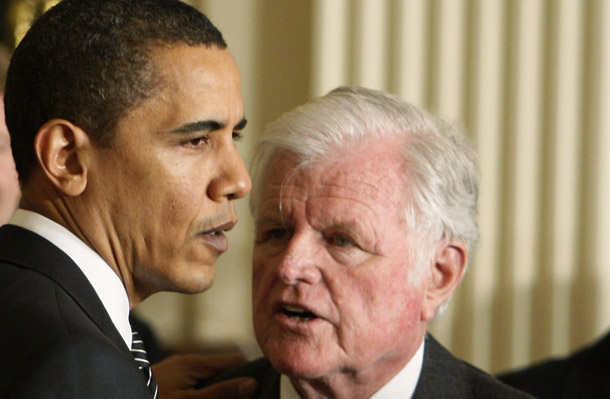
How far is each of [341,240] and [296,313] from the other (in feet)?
0.67

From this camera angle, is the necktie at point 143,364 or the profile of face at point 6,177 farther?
the profile of face at point 6,177

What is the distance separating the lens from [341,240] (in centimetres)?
206

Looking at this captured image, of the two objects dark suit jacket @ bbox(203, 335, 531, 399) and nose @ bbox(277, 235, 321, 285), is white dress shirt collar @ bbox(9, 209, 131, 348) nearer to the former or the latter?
nose @ bbox(277, 235, 321, 285)

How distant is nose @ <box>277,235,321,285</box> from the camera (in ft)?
6.58

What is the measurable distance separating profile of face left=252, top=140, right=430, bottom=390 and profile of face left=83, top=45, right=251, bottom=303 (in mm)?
478

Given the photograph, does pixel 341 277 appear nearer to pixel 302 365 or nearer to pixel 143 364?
pixel 302 365

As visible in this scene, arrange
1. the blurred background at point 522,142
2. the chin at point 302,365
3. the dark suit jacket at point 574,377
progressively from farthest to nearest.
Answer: the blurred background at point 522,142, the dark suit jacket at point 574,377, the chin at point 302,365

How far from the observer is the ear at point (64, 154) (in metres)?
1.46

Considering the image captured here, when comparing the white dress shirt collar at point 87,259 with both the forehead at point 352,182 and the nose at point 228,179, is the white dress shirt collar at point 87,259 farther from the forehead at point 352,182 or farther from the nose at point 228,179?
the forehead at point 352,182

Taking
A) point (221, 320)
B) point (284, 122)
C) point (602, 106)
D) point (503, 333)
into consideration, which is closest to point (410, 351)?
point (284, 122)

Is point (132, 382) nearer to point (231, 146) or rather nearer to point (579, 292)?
point (231, 146)

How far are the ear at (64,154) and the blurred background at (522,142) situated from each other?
236 centimetres

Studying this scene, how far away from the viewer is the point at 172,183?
4.91ft

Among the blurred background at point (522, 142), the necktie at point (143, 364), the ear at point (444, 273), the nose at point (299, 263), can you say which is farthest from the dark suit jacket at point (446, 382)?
the blurred background at point (522, 142)
